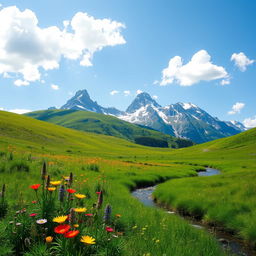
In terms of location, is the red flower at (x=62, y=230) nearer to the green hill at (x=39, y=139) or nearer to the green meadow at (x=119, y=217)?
the green meadow at (x=119, y=217)

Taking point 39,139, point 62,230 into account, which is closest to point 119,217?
point 62,230

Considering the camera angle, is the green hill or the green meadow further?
the green hill

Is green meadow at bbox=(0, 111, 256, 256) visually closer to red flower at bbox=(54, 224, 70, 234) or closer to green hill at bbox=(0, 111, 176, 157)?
red flower at bbox=(54, 224, 70, 234)

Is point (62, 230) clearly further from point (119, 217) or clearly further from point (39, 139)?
point (39, 139)

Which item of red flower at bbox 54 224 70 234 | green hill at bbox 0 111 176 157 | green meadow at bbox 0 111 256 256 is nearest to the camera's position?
red flower at bbox 54 224 70 234

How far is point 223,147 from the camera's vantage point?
125 metres

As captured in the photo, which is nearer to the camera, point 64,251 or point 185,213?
point 64,251

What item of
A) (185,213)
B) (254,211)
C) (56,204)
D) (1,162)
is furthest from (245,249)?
(1,162)

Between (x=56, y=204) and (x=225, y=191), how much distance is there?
16853mm

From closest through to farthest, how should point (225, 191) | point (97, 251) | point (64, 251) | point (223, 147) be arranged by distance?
1. point (64, 251)
2. point (97, 251)
3. point (225, 191)
4. point (223, 147)

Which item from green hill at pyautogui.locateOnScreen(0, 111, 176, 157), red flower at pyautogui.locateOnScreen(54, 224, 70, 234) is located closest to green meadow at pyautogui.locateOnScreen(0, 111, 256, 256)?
red flower at pyautogui.locateOnScreen(54, 224, 70, 234)

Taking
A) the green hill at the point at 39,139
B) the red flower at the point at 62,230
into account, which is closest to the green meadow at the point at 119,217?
the red flower at the point at 62,230

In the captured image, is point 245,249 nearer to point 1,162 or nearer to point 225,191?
point 225,191

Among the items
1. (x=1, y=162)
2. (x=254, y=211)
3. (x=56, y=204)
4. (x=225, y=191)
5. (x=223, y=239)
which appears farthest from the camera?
(x=225, y=191)
